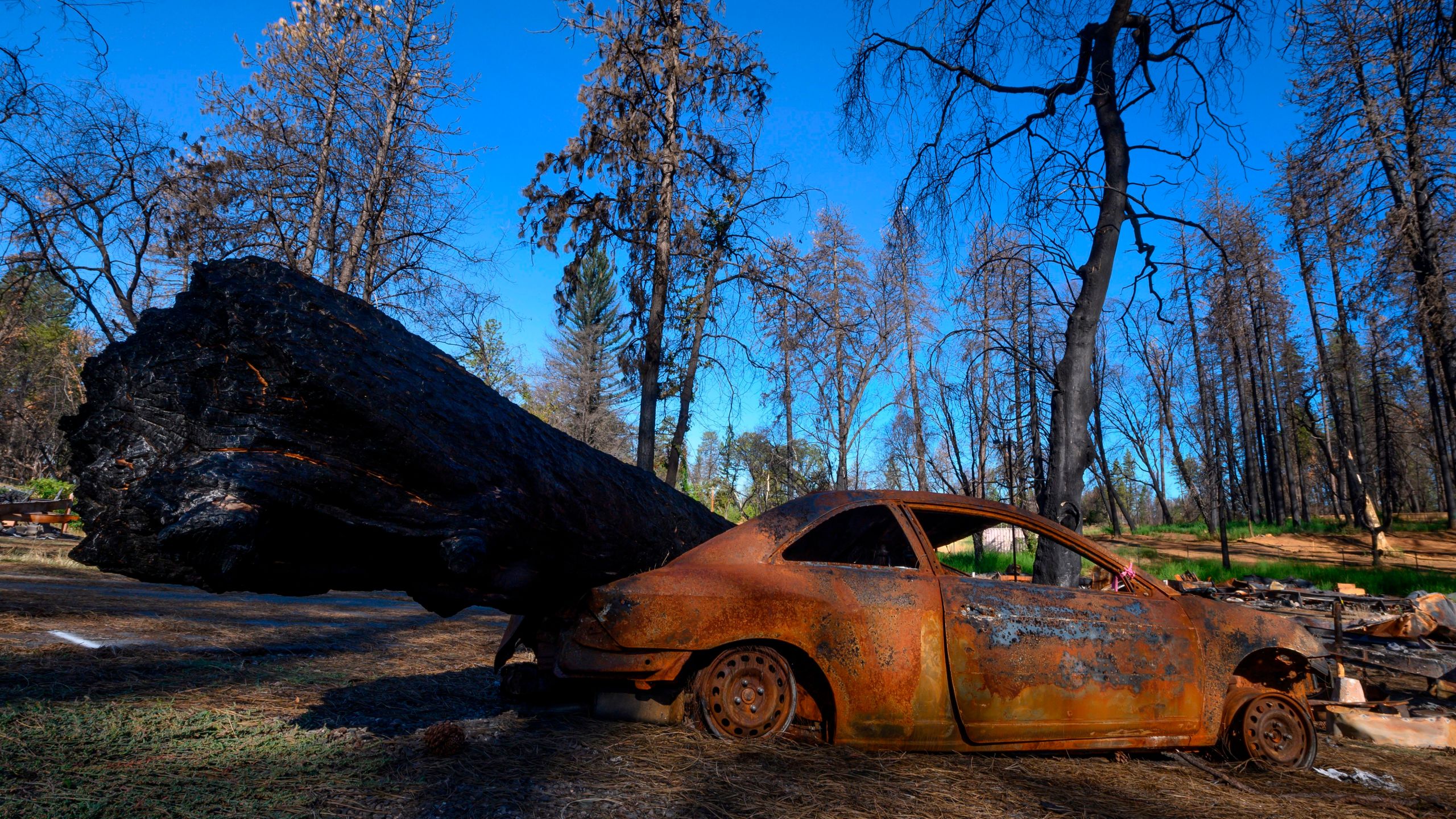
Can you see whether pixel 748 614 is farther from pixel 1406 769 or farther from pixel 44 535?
pixel 44 535

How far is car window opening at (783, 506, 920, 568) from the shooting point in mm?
4156

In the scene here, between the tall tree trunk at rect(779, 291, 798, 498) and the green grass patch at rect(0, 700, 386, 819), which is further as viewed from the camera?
the tall tree trunk at rect(779, 291, 798, 498)

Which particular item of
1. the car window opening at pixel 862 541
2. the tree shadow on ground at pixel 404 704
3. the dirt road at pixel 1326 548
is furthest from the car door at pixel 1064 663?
the dirt road at pixel 1326 548

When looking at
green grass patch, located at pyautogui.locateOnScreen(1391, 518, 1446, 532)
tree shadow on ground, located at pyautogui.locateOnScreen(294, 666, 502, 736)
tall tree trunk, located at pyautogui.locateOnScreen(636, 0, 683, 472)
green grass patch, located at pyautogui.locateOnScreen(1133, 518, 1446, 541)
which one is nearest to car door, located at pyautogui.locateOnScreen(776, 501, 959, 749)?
tree shadow on ground, located at pyautogui.locateOnScreen(294, 666, 502, 736)

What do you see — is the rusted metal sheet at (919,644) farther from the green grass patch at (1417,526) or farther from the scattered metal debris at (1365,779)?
the green grass patch at (1417,526)

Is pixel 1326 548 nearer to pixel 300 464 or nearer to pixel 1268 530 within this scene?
pixel 1268 530

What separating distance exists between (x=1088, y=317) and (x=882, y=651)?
5.19 meters

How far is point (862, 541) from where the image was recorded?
4.45 metres

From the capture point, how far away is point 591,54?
42.7 ft

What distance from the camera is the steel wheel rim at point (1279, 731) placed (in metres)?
4.09

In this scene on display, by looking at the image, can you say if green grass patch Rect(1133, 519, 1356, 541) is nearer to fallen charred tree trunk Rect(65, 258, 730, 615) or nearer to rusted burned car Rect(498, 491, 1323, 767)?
rusted burned car Rect(498, 491, 1323, 767)

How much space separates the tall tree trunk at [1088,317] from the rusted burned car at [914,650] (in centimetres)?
253

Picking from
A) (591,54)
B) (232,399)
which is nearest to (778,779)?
(232,399)

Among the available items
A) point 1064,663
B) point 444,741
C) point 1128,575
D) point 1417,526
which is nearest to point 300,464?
point 444,741
